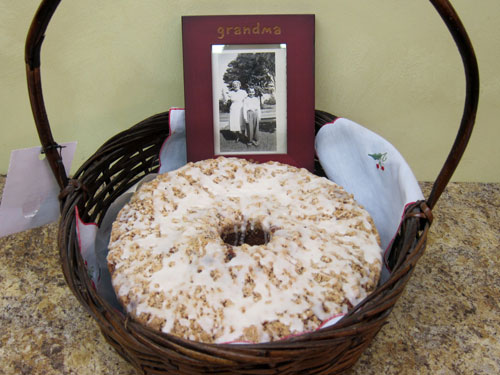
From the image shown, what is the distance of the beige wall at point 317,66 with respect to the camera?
1.21 metres

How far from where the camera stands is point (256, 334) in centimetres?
73

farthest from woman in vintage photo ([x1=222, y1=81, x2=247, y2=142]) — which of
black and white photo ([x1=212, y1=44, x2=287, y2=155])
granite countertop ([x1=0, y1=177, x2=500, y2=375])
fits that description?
granite countertop ([x1=0, y1=177, x2=500, y2=375])

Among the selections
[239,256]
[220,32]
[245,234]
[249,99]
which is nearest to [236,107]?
[249,99]

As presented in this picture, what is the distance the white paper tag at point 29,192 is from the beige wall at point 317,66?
0.40 meters

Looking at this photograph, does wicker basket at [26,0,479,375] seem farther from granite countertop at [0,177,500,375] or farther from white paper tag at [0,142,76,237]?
granite countertop at [0,177,500,375]

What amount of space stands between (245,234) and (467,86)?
0.49m

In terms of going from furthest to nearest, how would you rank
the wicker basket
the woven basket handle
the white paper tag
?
the white paper tag, the woven basket handle, the wicker basket

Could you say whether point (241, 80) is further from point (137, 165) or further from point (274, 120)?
point (137, 165)

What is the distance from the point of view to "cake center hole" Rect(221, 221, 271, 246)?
953 millimetres

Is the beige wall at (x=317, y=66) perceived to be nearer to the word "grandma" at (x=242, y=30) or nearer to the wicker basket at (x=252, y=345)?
the word "grandma" at (x=242, y=30)

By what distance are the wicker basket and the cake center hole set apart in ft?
0.87

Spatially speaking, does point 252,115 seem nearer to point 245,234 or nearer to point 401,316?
point 245,234

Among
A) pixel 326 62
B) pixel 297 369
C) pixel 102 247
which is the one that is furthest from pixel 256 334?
pixel 326 62

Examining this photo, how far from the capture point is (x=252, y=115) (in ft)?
3.86
